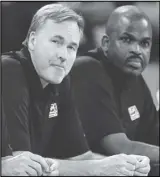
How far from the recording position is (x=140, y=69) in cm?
228

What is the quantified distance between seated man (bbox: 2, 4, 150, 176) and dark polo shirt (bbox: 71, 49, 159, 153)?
62 millimetres

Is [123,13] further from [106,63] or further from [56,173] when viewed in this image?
[56,173]

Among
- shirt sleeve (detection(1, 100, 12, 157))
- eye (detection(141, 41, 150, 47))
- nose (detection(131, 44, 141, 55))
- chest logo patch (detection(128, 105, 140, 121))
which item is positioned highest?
eye (detection(141, 41, 150, 47))

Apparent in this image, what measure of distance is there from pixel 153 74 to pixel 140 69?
8 centimetres

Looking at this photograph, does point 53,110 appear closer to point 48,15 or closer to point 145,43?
point 48,15

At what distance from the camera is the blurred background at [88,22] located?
209 centimetres

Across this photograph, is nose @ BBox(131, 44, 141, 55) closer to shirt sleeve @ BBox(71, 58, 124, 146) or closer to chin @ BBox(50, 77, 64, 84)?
shirt sleeve @ BBox(71, 58, 124, 146)

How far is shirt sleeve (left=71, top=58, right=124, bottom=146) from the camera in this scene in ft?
7.16

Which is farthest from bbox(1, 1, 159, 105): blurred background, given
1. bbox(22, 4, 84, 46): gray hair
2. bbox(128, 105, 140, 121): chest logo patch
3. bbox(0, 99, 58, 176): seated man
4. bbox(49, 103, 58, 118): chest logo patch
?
bbox(0, 99, 58, 176): seated man

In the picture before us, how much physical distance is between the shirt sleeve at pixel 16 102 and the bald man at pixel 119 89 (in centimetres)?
28

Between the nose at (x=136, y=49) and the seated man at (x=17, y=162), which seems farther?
the nose at (x=136, y=49)

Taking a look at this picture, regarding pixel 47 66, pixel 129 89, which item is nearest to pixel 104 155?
pixel 129 89

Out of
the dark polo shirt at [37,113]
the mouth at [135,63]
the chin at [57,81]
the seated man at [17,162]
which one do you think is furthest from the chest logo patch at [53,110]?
the mouth at [135,63]

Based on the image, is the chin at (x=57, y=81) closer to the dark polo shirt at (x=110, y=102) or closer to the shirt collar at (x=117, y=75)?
the dark polo shirt at (x=110, y=102)
